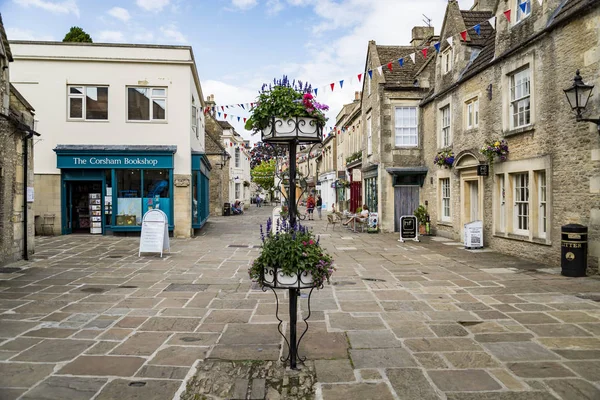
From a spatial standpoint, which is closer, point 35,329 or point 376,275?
point 35,329

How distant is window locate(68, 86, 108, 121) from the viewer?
1617cm

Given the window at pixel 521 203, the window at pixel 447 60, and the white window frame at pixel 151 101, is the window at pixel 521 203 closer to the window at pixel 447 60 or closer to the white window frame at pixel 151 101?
the window at pixel 447 60

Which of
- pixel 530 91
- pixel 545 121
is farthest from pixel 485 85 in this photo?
pixel 545 121

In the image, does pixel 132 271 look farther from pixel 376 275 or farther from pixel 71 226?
pixel 71 226

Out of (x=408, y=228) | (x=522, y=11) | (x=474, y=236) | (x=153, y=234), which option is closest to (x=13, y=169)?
(x=153, y=234)

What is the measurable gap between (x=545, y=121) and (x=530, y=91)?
41.0 inches

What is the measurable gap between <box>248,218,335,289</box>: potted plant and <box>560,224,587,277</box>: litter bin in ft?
21.7

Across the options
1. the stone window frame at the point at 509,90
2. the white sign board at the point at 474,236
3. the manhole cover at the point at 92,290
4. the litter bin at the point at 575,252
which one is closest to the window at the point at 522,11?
the stone window frame at the point at 509,90

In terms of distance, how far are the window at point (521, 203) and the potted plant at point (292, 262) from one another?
351 inches

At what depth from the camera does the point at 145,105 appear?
53.5 ft

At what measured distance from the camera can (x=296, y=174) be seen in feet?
15.1

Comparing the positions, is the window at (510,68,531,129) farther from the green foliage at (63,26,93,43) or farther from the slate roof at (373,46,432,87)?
the green foliage at (63,26,93,43)

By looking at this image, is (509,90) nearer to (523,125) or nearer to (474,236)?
(523,125)

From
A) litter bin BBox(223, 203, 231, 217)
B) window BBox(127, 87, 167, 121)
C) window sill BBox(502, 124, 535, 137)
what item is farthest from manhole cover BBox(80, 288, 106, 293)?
litter bin BBox(223, 203, 231, 217)
